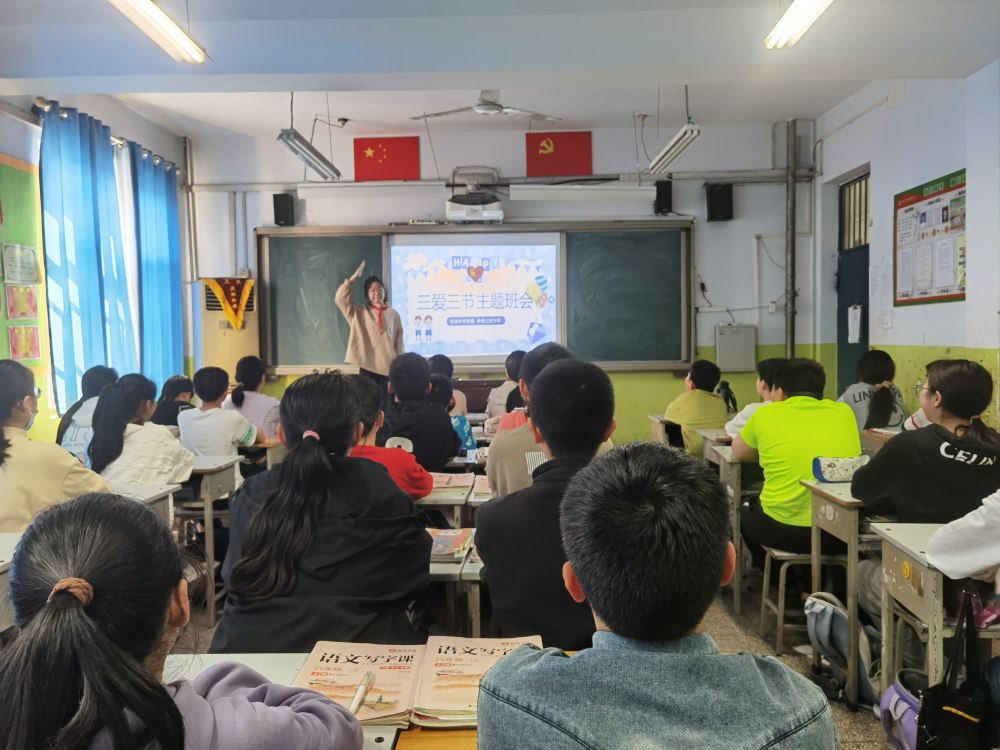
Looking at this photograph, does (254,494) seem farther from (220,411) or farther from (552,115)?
(552,115)

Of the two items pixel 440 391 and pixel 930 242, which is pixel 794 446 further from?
pixel 930 242

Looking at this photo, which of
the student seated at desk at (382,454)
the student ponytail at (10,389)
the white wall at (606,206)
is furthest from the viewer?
the white wall at (606,206)

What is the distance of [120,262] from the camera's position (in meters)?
5.61

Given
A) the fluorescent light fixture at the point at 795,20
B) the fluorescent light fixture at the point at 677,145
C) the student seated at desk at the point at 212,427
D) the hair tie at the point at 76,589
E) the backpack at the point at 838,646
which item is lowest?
the backpack at the point at 838,646

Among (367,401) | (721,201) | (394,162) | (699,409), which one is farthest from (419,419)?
(721,201)

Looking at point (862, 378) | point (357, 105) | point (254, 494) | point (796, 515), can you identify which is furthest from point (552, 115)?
point (254, 494)

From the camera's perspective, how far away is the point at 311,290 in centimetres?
699

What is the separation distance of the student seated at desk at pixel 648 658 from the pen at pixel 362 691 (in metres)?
0.52

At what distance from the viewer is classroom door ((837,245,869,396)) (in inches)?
241

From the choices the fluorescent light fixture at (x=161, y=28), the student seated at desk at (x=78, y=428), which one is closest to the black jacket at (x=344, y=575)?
the student seated at desk at (x=78, y=428)

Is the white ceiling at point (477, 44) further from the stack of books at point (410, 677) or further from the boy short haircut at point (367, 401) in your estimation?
the stack of books at point (410, 677)

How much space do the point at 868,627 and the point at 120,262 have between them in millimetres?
Result: 5445

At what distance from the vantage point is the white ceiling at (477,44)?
3949 millimetres

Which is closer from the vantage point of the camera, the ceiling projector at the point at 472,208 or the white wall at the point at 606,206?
the ceiling projector at the point at 472,208
